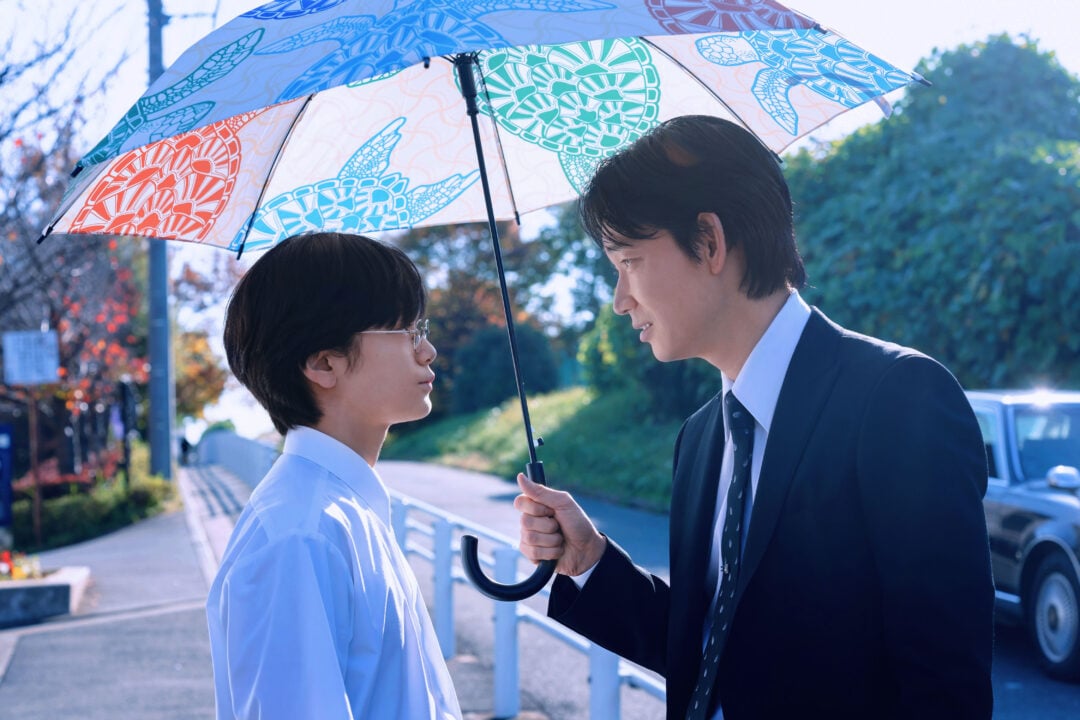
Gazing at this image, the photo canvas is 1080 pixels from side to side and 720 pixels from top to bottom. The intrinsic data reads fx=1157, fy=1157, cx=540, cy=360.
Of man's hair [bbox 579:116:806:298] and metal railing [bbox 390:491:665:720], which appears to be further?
metal railing [bbox 390:491:665:720]

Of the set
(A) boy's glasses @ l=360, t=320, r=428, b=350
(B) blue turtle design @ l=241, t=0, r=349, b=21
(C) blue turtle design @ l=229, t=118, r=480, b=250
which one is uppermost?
(B) blue turtle design @ l=241, t=0, r=349, b=21

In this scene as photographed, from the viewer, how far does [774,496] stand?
73.6 inches

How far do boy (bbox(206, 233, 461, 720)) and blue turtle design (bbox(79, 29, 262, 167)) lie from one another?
0.99ft

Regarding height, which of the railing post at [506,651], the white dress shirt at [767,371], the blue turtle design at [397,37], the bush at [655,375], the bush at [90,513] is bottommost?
the bush at [90,513]

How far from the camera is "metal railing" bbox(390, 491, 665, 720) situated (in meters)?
4.44

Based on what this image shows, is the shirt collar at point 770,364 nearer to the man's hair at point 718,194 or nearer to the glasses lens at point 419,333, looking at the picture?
the man's hair at point 718,194

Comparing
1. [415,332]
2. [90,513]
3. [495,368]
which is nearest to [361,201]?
[415,332]

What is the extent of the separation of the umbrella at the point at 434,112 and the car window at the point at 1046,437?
5257 mm

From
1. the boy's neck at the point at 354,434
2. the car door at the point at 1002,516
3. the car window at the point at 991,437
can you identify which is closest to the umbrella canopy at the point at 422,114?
the boy's neck at the point at 354,434

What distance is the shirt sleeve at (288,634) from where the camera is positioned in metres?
1.71

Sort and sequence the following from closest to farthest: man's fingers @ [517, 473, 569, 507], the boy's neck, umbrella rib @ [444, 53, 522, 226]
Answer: the boy's neck
man's fingers @ [517, 473, 569, 507]
umbrella rib @ [444, 53, 522, 226]

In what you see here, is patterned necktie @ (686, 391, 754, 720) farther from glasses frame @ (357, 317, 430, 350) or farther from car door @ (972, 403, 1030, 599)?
car door @ (972, 403, 1030, 599)

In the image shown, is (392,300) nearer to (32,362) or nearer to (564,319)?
(32,362)

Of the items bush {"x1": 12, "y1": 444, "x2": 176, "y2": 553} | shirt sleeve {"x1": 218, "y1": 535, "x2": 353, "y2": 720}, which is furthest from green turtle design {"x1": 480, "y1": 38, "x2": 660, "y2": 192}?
bush {"x1": 12, "y1": 444, "x2": 176, "y2": 553}
